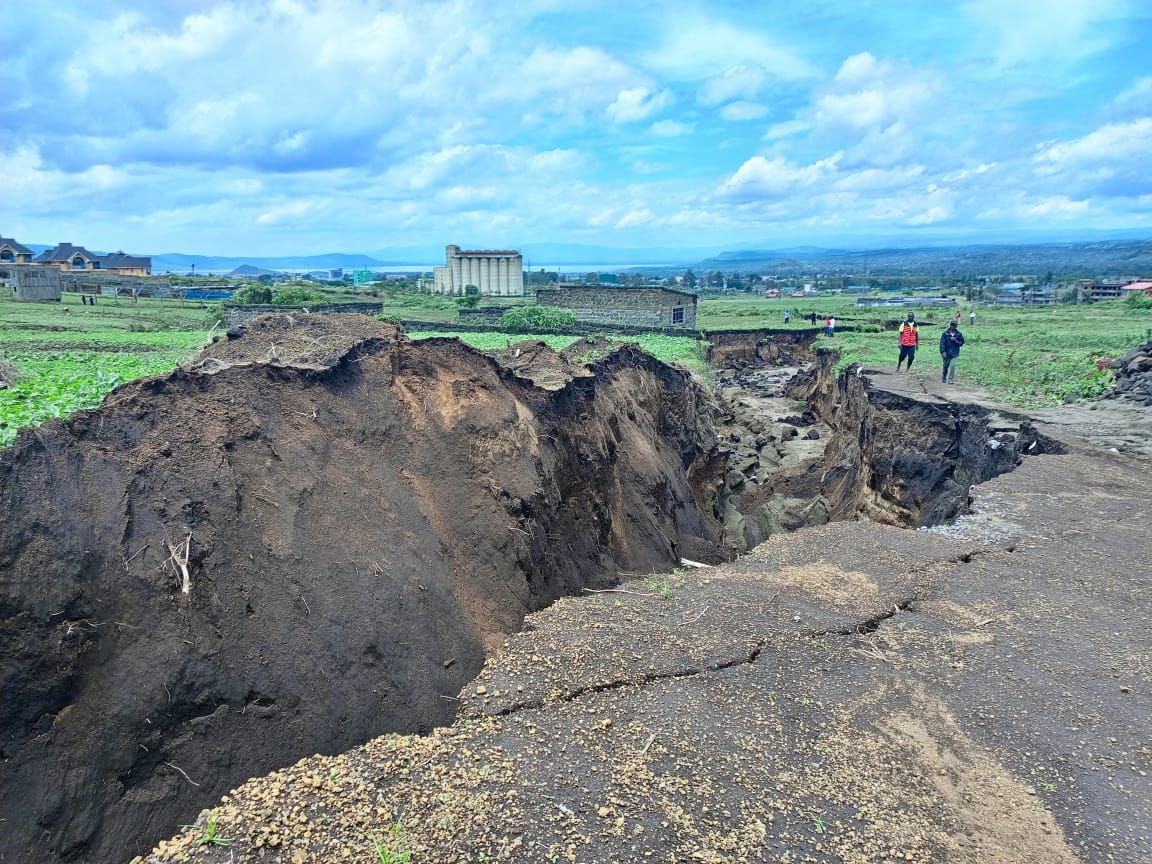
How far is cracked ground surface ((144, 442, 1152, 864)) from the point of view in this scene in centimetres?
462

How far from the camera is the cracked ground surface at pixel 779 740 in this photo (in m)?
4.62

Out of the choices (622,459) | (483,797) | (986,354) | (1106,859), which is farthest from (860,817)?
(986,354)

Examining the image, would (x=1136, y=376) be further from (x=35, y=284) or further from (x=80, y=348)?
(x=35, y=284)

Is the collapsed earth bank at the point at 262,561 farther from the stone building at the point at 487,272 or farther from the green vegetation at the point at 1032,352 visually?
the stone building at the point at 487,272

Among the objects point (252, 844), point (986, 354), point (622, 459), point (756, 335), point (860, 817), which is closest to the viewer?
point (252, 844)

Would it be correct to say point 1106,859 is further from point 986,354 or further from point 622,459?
point 986,354

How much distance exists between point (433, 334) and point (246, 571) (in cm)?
2224

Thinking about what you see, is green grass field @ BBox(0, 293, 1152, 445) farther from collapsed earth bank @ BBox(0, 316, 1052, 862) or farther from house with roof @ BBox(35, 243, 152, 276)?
house with roof @ BBox(35, 243, 152, 276)

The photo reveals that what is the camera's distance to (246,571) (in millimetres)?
5984

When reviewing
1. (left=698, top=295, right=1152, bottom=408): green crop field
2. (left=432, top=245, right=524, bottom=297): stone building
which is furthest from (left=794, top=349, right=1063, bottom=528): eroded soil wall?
(left=432, top=245, right=524, bottom=297): stone building

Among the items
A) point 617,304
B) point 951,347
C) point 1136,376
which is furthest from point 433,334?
point 1136,376

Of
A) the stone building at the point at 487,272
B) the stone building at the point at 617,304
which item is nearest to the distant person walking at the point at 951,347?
the stone building at the point at 617,304

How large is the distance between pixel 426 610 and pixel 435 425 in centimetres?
290

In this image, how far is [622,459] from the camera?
14594mm
